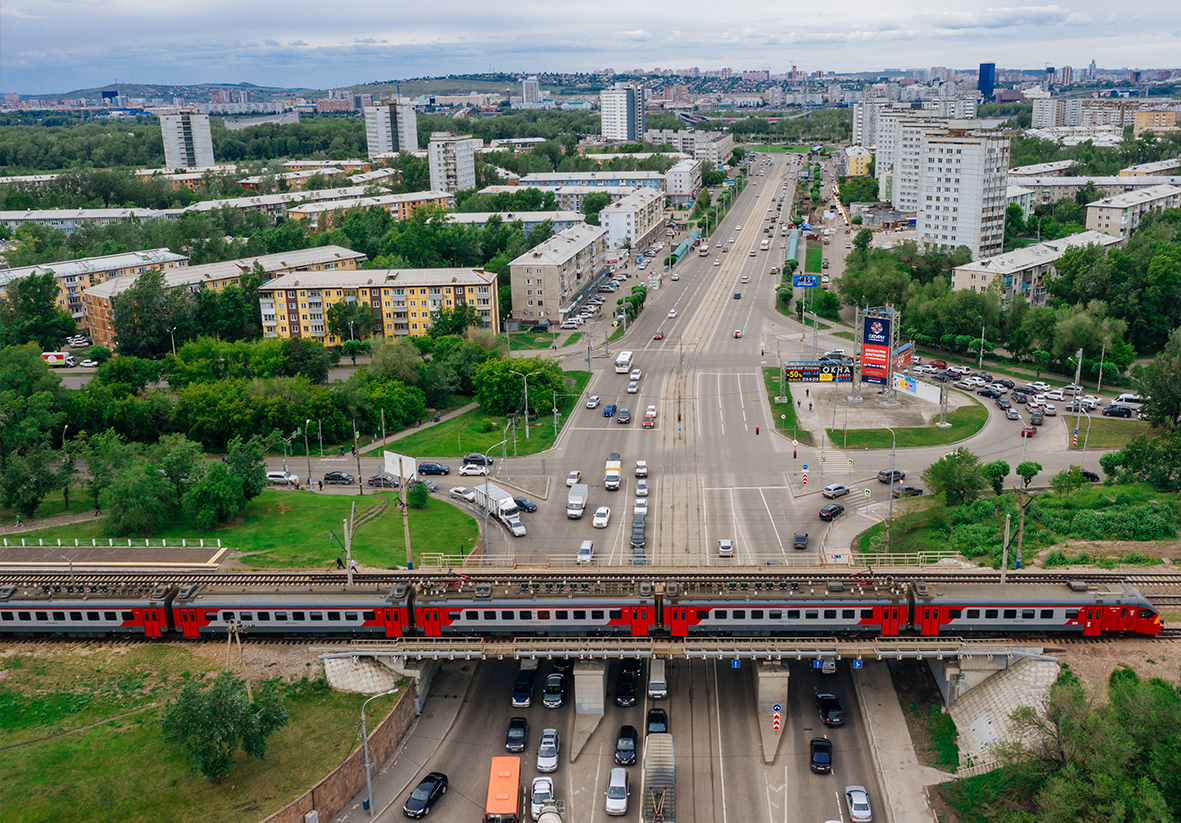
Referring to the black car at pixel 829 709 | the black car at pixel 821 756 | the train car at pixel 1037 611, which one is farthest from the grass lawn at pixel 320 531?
the train car at pixel 1037 611

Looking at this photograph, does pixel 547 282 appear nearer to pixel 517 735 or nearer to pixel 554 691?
pixel 554 691

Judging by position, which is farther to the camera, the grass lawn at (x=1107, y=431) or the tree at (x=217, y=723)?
the grass lawn at (x=1107, y=431)

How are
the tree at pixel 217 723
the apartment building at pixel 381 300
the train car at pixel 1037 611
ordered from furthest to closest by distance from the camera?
the apartment building at pixel 381 300 < the train car at pixel 1037 611 < the tree at pixel 217 723

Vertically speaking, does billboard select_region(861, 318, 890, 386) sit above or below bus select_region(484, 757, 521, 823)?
above

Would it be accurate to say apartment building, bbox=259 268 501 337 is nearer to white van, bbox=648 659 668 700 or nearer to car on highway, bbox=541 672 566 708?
car on highway, bbox=541 672 566 708

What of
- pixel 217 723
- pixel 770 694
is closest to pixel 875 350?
pixel 770 694

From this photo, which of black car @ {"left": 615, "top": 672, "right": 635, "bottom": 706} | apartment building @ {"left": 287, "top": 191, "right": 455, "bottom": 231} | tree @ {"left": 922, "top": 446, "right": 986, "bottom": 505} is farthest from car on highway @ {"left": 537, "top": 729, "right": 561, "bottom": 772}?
apartment building @ {"left": 287, "top": 191, "right": 455, "bottom": 231}

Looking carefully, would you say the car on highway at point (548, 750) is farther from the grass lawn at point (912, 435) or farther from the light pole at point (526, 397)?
the grass lawn at point (912, 435)

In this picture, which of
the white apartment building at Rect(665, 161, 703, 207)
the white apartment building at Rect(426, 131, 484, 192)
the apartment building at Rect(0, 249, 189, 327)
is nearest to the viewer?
the apartment building at Rect(0, 249, 189, 327)
